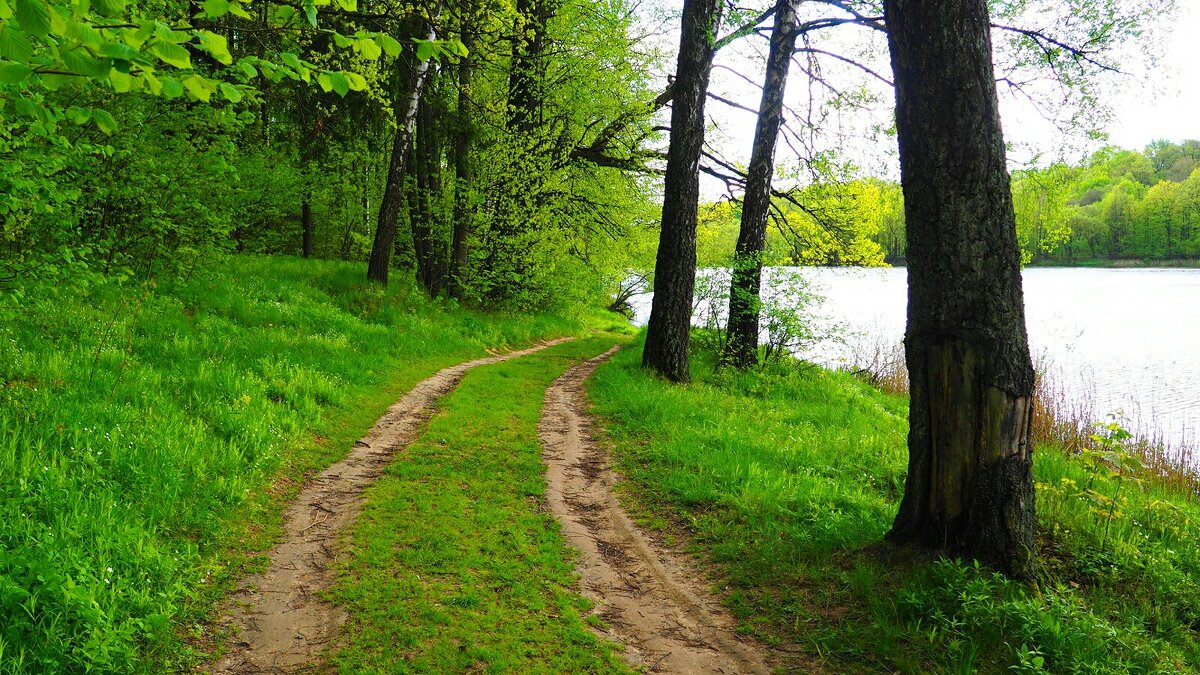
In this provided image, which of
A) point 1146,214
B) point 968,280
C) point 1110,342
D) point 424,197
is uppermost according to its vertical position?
point 1146,214

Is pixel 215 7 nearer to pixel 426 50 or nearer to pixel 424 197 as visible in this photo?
pixel 426 50

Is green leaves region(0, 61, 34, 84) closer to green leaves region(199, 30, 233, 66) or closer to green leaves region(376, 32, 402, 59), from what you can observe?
green leaves region(199, 30, 233, 66)

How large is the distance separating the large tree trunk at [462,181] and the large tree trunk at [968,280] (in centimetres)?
1242

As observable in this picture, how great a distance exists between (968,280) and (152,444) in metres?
6.16

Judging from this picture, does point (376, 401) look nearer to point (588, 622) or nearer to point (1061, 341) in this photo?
point (588, 622)

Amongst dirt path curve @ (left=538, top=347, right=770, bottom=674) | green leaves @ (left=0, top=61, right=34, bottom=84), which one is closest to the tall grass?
dirt path curve @ (left=538, top=347, right=770, bottom=674)

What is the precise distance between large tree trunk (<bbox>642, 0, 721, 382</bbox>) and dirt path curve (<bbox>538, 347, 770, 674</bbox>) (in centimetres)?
419

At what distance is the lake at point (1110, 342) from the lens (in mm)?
12094

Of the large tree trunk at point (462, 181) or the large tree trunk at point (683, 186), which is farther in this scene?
the large tree trunk at point (462, 181)

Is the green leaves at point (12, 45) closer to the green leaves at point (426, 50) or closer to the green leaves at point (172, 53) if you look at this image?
the green leaves at point (172, 53)

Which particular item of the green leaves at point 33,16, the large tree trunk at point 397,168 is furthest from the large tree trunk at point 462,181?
the green leaves at point 33,16

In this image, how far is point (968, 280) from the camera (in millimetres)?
3795

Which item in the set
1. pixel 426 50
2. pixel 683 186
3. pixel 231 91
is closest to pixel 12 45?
pixel 231 91

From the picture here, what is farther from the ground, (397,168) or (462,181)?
(462,181)
